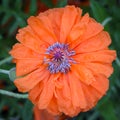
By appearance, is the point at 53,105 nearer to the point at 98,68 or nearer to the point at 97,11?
the point at 98,68

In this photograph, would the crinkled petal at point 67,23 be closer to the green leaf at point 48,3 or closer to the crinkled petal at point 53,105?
the crinkled petal at point 53,105

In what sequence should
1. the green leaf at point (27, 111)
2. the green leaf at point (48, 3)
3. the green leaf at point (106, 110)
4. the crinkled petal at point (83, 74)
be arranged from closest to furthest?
the crinkled petal at point (83, 74) → the green leaf at point (106, 110) → the green leaf at point (27, 111) → the green leaf at point (48, 3)

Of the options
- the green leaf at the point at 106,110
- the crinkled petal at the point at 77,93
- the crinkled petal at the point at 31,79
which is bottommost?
the green leaf at the point at 106,110

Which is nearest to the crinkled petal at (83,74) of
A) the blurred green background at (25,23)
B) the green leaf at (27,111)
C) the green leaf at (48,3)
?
the blurred green background at (25,23)

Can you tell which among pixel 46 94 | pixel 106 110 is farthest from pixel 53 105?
pixel 106 110

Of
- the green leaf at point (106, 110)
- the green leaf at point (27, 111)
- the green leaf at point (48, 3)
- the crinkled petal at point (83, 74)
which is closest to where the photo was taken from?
the crinkled petal at point (83, 74)

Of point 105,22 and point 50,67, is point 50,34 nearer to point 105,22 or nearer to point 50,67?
point 50,67
